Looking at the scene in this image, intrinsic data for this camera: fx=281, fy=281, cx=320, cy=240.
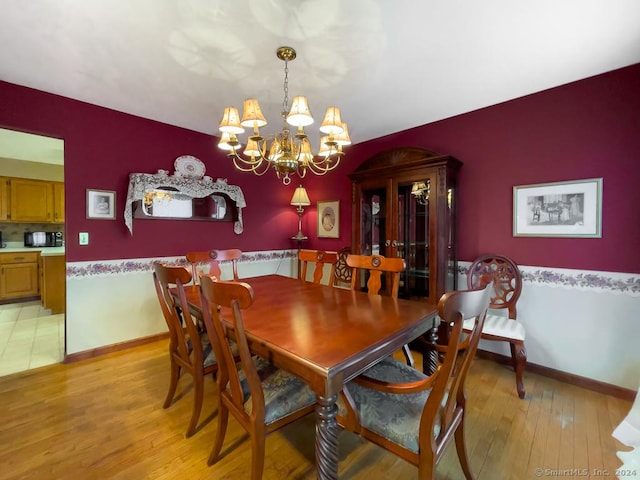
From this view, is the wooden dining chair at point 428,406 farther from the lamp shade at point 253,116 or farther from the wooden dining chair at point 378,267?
the lamp shade at point 253,116

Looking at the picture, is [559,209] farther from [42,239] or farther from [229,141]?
[42,239]

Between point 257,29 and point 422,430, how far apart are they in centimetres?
209

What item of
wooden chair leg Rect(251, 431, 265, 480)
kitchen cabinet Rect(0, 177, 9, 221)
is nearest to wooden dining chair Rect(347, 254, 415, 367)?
wooden chair leg Rect(251, 431, 265, 480)

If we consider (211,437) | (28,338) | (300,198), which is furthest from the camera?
(300,198)

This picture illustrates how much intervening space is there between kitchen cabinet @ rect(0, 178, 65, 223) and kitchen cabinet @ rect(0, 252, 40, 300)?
0.59 m

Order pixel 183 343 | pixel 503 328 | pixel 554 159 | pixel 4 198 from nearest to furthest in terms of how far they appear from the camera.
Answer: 1. pixel 183 343
2. pixel 503 328
3. pixel 554 159
4. pixel 4 198

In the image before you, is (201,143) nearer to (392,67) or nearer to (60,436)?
(392,67)

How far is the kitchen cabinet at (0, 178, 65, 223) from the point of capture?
433cm

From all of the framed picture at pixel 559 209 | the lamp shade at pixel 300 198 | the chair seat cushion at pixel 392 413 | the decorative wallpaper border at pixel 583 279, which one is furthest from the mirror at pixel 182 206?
the decorative wallpaper border at pixel 583 279

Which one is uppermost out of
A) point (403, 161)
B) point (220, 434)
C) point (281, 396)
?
point (403, 161)

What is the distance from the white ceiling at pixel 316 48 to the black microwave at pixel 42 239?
371cm

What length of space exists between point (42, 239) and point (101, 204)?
348 cm

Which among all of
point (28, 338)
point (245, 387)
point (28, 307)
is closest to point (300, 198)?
point (245, 387)

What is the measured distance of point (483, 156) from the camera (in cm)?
260
